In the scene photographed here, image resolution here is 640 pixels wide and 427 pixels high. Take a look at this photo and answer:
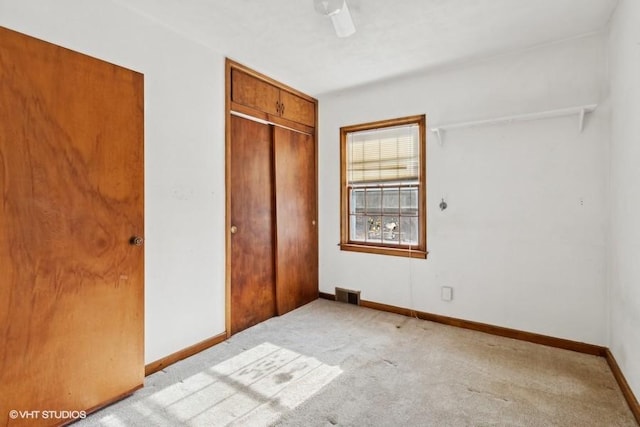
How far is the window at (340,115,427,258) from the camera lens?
3406 millimetres

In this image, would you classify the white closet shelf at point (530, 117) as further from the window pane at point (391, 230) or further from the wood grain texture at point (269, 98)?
the wood grain texture at point (269, 98)

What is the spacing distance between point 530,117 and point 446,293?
1.72 m

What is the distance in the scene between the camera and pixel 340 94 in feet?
12.6

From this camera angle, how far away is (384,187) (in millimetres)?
3643

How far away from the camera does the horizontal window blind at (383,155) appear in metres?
3.43

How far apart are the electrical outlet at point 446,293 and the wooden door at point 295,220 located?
1.51 m

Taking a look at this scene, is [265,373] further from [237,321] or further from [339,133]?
[339,133]

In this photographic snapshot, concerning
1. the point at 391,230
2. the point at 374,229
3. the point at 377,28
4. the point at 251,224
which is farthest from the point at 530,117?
the point at 251,224

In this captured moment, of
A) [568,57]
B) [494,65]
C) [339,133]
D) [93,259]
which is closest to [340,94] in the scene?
[339,133]

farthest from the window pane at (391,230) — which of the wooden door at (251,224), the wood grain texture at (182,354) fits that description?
the wood grain texture at (182,354)

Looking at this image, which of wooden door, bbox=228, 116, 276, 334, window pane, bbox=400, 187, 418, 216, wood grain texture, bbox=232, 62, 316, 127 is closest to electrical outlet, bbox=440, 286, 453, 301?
window pane, bbox=400, 187, 418, 216

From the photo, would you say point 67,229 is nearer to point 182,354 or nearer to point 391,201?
point 182,354

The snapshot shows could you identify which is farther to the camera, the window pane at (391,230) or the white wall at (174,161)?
the window pane at (391,230)

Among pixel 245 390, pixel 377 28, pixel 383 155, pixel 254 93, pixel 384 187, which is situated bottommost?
pixel 245 390
